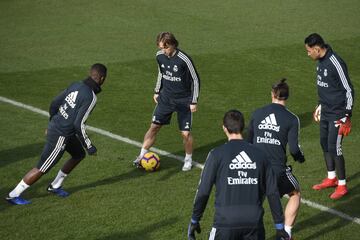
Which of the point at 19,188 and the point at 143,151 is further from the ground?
the point at 143,151

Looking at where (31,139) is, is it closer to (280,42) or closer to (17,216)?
(17,216)

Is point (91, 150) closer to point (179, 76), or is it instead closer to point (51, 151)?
point (51, 151)

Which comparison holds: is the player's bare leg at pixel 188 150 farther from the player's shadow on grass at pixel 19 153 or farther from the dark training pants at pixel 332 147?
the player's shadow on grass at pixel 19 153

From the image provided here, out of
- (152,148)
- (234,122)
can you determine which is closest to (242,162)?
(234,122)

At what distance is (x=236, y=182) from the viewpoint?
302 inches

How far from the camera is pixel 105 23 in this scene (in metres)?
25.6

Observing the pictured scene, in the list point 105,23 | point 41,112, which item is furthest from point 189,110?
point 105,23

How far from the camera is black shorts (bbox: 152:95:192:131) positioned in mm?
13383

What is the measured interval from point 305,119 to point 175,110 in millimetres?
4446

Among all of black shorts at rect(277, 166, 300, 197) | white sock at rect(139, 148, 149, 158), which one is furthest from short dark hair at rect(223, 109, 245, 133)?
white sock at rect(139, 148, 149, 158)

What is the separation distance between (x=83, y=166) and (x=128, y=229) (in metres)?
3.17

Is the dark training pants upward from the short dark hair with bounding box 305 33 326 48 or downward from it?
downward

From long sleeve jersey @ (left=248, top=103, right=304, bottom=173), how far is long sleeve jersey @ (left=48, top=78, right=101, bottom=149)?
294 centimetres

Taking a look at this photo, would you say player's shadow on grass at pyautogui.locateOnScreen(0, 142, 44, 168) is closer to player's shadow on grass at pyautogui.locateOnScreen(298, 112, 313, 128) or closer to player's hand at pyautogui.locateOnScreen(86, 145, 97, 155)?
player's hand at pyautogui.locateOnScreen(86, 145, 97, 155)
